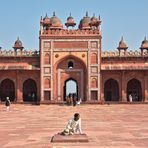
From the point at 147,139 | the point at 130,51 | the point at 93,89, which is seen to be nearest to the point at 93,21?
the point at 130,51

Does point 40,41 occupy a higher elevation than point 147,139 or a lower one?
higher

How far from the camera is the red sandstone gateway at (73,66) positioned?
3434 centimetres

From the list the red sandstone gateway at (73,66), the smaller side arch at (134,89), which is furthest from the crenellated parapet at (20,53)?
the smaller side arch at (134,89)

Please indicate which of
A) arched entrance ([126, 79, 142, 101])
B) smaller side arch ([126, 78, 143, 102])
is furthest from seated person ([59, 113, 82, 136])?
arched entrance ([126, 79, 142, 101])

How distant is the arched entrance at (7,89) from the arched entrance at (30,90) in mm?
1291

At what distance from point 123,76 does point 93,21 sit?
20.8 feet

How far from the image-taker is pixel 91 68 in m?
34.5

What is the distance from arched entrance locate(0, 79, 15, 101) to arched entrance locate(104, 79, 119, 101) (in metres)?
9.66

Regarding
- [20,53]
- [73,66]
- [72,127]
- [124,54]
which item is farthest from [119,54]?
[72,127]

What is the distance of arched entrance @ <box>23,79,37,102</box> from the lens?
124ft

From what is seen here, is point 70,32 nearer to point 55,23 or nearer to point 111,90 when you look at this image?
point 55,23

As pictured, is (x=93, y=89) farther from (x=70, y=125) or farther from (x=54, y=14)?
(x=70, y=125)

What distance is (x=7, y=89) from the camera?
38.4 meters

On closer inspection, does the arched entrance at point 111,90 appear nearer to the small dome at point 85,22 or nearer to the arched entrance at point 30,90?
the small dome at point 85,22
